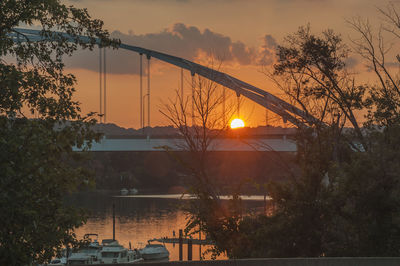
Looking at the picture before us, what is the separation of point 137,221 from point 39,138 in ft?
216

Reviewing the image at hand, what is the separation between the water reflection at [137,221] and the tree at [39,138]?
38.2 metres

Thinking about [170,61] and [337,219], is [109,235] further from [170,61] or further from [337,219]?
[337,219]

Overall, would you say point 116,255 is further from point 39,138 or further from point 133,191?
point 133,191

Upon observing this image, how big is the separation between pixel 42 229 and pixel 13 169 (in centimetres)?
99

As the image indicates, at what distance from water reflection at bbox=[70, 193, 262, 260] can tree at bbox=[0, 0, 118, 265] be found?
125ft

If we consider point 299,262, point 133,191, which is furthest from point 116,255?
point 133,191

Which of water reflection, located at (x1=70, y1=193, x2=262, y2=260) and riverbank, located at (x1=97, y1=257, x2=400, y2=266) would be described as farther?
water reflection, located at (x1=70, y1=193, x2=262, y2=260)

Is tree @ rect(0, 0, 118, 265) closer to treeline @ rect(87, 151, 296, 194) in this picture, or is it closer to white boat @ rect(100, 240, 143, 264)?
white boat @ rect(100, 240, 143, 264)

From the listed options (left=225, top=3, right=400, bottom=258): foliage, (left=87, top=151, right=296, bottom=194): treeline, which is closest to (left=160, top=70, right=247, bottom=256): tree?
(left=225, top=3, right=400, bottom=258): foliage

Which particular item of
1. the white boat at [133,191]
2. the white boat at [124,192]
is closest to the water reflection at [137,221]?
the white boat at [124,192]

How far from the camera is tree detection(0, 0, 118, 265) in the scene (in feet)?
21.5

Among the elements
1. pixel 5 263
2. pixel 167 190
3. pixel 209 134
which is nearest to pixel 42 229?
pixel 5 263

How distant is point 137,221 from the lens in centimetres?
7144

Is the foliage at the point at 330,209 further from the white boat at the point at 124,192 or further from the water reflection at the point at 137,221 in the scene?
the white boat at the point at 124,192
